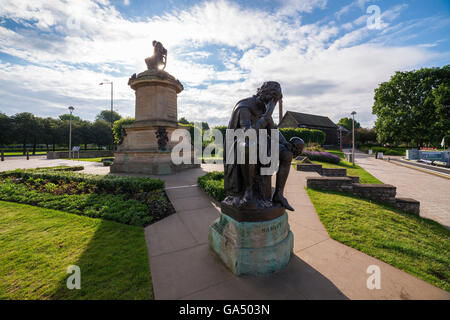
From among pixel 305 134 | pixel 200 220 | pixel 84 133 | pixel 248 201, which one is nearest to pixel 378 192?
pixel 200 220

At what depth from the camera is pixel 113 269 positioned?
106 inches

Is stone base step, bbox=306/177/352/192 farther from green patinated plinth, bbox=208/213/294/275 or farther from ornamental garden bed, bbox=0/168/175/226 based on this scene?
ornamental garden bed, bbox=0/168/175/226

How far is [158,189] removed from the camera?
20.1 ft

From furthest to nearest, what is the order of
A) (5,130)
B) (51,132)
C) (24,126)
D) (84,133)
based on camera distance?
1. (84,133)
2. (51,132)
3. (24,126)
4. (5,130)

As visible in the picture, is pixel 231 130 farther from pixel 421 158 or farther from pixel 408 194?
pixel 421 158

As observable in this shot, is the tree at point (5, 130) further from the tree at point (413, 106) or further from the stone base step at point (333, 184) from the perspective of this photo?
the tree at point (413, 106)

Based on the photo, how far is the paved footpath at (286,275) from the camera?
7.42 ft

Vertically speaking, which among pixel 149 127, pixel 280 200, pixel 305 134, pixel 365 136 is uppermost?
pixel 365 136

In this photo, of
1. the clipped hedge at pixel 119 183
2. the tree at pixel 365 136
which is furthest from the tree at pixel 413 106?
the clipped hedge at pixel 119 183

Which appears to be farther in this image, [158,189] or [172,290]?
[158,189]

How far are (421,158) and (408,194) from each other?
21118mm

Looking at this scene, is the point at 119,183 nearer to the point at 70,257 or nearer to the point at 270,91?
the point at 70,257

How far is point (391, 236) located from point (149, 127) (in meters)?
10.7

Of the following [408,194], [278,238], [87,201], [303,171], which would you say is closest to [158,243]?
[278,238]
